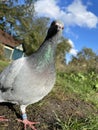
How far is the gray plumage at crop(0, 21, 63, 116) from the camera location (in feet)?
13.3

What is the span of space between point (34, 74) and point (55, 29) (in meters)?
0.62

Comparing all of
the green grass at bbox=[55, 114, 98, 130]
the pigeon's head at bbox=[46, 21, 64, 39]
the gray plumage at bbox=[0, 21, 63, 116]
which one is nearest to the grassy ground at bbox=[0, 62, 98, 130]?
the green grass at bbox=[55, 114, 98, 130]

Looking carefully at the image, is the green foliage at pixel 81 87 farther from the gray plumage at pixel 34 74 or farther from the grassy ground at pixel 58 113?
the gray plumage at pixel 34 74

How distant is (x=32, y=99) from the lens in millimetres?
4223

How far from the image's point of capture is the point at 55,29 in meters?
4.04

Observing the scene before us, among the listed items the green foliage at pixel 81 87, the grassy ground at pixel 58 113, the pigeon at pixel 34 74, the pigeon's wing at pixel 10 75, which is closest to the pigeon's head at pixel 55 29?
the pigeon at pixel 34 74

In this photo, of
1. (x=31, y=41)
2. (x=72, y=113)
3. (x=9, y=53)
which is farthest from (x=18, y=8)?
(x=72, y=113)

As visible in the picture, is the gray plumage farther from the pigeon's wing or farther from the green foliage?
the green foliage

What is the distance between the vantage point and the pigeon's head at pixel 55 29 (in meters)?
3.98

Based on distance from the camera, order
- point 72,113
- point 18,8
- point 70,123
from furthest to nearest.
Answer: point 18,8 < point 72,113 < point 70,123

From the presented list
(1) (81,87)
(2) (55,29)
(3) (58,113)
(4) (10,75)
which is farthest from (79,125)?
(1) (81,87)

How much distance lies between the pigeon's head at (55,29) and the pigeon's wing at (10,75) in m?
0.51

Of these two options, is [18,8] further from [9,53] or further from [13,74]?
[13,74]

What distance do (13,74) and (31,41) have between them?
144 ft
